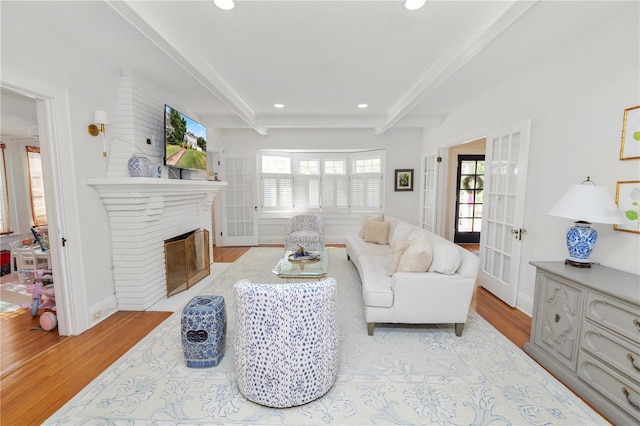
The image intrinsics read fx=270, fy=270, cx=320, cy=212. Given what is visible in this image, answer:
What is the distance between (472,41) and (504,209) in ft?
6.48

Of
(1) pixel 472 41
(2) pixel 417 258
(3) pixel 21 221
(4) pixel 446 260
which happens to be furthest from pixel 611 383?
(3) pixel 21 221

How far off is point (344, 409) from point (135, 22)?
300 centimetres

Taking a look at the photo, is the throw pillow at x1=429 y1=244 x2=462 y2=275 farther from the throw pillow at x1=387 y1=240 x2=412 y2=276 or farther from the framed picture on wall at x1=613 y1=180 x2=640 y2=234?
the framed picture on wall at x1=613 y1=180 x2=640 y2=234

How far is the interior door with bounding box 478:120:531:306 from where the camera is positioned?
2.97m

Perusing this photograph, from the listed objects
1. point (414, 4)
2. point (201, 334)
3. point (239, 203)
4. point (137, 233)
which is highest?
point (414, 4)

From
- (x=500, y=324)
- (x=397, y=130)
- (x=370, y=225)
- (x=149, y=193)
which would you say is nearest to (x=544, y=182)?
(x=500, y=324)

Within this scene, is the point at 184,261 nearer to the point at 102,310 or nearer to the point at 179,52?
the point at 102,310

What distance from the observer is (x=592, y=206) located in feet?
6.36

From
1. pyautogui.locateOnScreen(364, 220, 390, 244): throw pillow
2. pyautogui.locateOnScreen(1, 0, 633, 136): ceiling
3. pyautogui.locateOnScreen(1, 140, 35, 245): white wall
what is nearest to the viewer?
pyautogui.locateOnScreen(1, 0, 633, 136): ceiling

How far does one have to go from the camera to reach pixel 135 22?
6.39 feet

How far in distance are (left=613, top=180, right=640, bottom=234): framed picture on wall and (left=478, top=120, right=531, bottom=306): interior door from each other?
3.00ft

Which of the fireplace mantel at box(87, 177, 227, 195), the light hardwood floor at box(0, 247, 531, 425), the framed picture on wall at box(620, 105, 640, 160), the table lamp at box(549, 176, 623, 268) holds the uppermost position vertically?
the framed picture on wall at box(620, 105, 640, 160)

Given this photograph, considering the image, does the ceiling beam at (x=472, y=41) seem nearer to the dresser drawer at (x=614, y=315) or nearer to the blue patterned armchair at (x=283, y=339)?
the dresser drawer at (x=614, y=315)

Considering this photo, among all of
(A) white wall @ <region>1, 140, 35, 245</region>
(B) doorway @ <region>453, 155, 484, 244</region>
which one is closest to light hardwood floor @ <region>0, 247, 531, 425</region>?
(A) white wall @ <region>1, 140, 35, 245</region>
